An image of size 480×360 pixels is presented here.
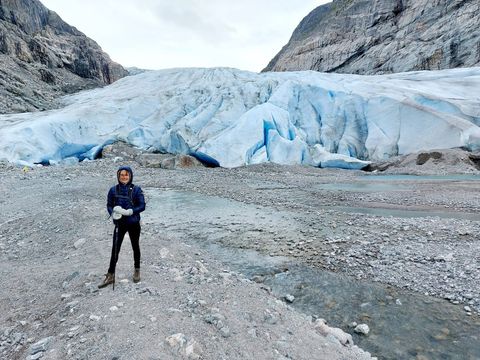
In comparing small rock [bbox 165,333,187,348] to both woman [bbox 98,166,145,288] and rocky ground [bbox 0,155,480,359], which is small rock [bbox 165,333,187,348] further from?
woman [bbox 98,166,145,288]

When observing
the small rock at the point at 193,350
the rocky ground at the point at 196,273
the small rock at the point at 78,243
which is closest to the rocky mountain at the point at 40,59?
the rocky ground at the point at 196,273

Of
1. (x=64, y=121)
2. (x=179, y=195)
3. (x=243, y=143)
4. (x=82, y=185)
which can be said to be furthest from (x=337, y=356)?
(x=64, y=121)

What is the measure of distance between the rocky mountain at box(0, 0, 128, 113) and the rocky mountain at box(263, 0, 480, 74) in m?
34.2

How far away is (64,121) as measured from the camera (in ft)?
73.0

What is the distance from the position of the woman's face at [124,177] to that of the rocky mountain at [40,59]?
2901 cm

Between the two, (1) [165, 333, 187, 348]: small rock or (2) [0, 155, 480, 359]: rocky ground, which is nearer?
(1) [165, 333, 187, 348]: small rock

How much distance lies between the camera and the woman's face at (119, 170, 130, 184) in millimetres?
3531

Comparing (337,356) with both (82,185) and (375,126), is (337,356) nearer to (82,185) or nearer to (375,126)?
(82,185)

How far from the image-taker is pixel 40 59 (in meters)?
38.8

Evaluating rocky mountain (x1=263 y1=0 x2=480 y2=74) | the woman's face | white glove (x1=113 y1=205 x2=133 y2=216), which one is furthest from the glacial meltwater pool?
rocky mountain (x1=263 y1=0 x2=480 y2=74)

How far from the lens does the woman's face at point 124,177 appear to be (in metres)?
3.53

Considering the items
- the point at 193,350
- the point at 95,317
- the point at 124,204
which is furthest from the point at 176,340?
the point at 124,204

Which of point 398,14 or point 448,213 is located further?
point 398,14

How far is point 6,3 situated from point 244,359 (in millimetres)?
49997
